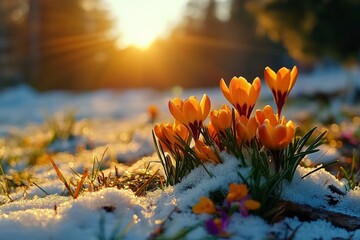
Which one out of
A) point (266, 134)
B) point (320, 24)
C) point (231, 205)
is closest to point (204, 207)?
point (231, 205)

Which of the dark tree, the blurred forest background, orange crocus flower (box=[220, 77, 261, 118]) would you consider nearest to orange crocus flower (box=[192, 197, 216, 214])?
orange crocus flower (box=[220, 77, 261, 118])

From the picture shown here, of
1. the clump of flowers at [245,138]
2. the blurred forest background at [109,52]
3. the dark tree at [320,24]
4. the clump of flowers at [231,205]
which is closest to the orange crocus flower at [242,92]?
the clump of flowers at [245,138]

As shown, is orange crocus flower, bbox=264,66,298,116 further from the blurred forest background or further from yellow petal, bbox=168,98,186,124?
the blurred forest background

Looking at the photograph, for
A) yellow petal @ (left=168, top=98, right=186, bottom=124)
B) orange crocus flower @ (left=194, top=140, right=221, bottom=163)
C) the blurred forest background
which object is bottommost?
the blurred forest background

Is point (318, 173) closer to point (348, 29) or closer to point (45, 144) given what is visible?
point (45, 144)

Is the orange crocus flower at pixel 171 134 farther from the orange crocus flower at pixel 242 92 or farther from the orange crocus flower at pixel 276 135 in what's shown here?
the orange crocus flower at pixel 276 135

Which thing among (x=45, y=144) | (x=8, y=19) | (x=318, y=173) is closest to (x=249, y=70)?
(x=8, y=19)

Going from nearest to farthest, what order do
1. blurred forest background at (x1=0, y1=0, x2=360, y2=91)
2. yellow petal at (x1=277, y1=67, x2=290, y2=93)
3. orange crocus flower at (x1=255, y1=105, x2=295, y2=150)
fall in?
orange crocus flower at (x1=255, y1=105, x2=295, y2=150), yellow petal at (x1=277, y1=67, x2=290, y2=93), blurred forest background at (x1=0, y1=0, x2=360, y2=91)
